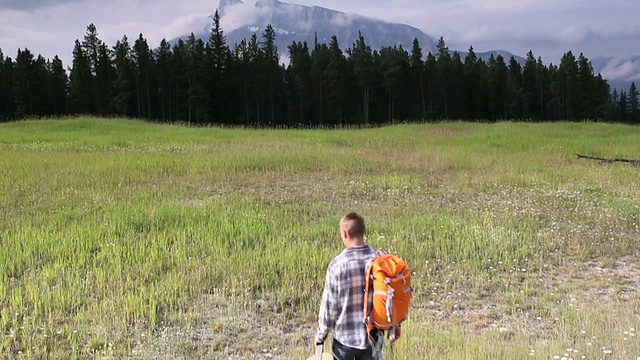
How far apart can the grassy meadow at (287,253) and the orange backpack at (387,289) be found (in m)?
1.51

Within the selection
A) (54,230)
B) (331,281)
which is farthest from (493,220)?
(54,230)

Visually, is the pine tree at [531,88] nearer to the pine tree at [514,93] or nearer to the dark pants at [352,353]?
the pine tree at [514,93]

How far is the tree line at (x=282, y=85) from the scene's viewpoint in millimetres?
57719

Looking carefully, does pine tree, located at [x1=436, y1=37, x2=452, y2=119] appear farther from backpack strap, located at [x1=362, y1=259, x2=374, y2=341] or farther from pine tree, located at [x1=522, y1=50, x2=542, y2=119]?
backpack strap, located at [x1=362, y1=259, x2=374, y2=341]

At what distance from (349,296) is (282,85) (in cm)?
6648

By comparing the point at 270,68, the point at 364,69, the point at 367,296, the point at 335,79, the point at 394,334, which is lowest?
the point at 394,334

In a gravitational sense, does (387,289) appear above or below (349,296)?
above

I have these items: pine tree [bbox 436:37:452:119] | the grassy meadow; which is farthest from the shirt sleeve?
pine tree [bbox 436:37:452:119]

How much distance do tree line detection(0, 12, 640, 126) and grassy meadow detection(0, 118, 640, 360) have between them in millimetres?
38678

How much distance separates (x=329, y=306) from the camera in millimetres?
3785

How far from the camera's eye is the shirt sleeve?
3.76m

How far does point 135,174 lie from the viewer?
591 inches

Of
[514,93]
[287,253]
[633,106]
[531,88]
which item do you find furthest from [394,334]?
[633,106]

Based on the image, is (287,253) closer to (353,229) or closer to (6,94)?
(353,229)
